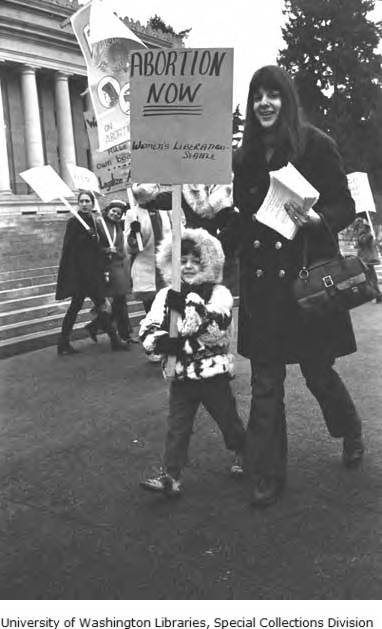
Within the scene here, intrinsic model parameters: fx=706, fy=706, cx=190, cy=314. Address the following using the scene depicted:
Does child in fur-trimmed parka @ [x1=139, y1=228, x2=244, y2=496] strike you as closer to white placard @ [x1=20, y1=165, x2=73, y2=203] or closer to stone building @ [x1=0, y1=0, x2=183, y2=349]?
white placard @ [x1=20, y1=165, x2=73, y2=203]

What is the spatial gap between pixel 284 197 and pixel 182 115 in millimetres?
689

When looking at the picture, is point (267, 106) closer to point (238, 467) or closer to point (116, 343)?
point (238, 467)

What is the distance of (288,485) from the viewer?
148 inches

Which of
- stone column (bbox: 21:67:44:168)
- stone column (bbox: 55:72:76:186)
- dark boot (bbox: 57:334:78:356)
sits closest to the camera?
dark boot (bbox: 57:334:78:356)

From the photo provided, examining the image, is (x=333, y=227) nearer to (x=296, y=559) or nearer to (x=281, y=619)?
(x=296, y=559)

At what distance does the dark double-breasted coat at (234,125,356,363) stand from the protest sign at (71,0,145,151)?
376 centimetres

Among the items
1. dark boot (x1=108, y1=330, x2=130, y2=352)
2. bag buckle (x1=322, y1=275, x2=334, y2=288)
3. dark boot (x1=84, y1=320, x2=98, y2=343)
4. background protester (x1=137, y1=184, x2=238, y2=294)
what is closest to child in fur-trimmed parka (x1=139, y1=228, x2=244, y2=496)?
bag buckle (x1=322, y1=275, x2=334, y2=288)

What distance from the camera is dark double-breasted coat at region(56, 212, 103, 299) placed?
27.0 feet

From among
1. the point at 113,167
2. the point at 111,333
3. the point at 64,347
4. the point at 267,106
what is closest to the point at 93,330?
the point at 111,333

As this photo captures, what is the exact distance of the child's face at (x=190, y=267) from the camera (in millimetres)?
3775

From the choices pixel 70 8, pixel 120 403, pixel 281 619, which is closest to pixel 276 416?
pixel 281 619

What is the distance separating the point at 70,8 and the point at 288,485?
33.7 m

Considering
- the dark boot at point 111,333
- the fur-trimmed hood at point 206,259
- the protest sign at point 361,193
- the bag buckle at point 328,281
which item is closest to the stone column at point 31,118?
the protest sign at point 361,193

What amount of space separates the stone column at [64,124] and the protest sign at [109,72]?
93.6 feet
